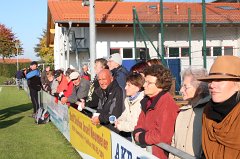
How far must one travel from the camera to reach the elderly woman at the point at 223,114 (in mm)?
2697

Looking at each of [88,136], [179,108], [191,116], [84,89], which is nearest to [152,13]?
[84,89]

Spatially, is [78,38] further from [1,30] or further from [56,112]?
[1,30]

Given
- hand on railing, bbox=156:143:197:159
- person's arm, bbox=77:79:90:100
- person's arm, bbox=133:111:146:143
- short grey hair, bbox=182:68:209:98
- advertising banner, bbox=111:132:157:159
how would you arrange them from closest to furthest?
1. hand on railing, bbox=156:143:197:159
2. short grey hair, bbox=182:68:209:98
3. advertising banner, bbox=111:132:157:159
4. person's arm, bbox=133:111:146:143
5. person's arm, bbox=77:79:90:100

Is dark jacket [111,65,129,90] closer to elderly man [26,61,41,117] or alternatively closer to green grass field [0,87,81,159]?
green grass field [0,87,81,159]

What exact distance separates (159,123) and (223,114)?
115 cm

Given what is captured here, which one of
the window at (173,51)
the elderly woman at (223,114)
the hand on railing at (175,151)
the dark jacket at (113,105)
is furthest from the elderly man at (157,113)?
the window at (173,51)

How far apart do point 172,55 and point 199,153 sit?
16913 mm

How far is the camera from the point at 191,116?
3543 mm

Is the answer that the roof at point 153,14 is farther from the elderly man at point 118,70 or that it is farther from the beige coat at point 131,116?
the beige coat at point 131,116

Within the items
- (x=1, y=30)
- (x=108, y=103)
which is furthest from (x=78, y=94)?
(x=1, y=30)

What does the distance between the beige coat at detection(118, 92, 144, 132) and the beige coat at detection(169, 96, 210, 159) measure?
120cm

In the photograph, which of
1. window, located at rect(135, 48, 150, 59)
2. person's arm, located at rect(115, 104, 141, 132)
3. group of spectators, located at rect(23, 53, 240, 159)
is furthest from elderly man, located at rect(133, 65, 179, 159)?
window, located at rect(135, 48, 150, 59)

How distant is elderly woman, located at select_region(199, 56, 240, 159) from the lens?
2697 millimetres

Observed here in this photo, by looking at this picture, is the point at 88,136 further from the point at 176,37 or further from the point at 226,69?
the point at 176,37
